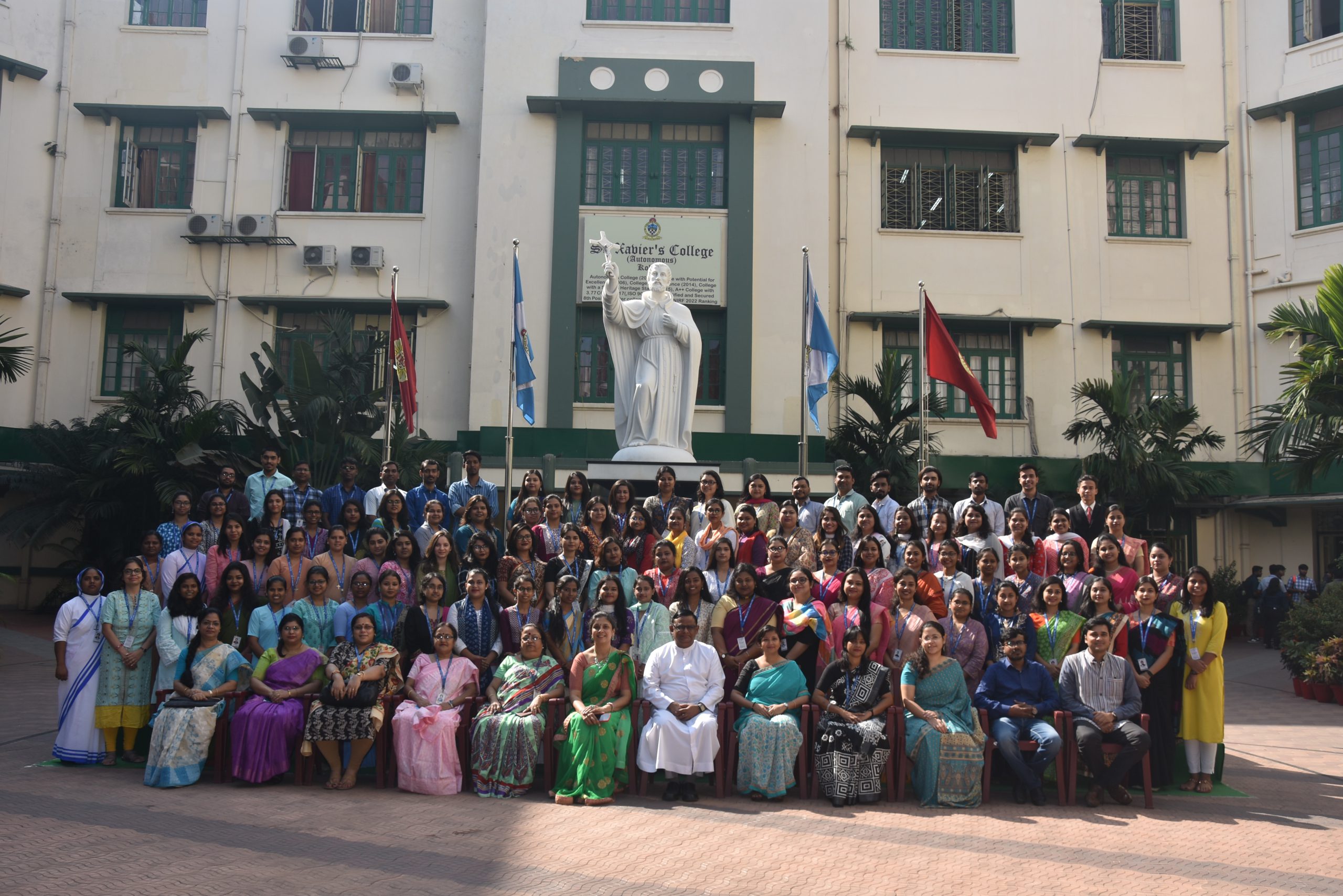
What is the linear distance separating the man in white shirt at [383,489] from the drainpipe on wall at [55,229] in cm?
1187

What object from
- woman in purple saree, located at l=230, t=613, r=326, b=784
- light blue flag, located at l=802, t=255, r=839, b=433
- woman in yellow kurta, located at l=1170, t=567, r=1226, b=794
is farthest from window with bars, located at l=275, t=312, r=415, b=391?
woman in yellow kurta, located at l=1170, t=567, r=1226, b=794

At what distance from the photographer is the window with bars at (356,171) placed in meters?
19.1

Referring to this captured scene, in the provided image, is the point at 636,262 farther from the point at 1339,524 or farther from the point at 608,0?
the point at 1339,524

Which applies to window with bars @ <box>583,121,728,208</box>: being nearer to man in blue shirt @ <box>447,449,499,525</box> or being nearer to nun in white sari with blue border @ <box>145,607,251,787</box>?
man in blue shirt @ <box>447,449,499,525</box>

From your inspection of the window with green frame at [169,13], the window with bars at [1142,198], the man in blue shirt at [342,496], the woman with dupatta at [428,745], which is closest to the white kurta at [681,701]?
the woman with dupatta at [428,745]

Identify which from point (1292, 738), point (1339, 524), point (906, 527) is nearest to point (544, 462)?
point (906, 527)

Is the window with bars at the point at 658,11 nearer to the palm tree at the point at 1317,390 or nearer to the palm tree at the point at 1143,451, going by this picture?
the palm tree at the point at 1143,451

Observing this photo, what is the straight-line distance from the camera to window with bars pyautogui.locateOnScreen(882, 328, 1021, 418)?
19.0 meters

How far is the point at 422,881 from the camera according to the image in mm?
5145

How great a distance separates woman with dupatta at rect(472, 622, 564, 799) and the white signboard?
1150 cm

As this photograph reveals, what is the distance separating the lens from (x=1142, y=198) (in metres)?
19.4

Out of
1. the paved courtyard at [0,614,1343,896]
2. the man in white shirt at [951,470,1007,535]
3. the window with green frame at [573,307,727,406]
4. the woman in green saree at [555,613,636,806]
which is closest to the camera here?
the paved courtyard at [0,614,1343,896]

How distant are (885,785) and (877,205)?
44.7 feet

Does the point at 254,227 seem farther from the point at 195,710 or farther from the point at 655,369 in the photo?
the point at 195,710
